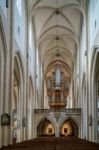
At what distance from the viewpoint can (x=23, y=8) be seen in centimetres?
2477

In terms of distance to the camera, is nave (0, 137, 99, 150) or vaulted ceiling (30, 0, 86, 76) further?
vaulted ceiling (30, 0, 86, 76)

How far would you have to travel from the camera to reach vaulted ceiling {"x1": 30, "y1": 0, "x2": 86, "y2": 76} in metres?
28.2

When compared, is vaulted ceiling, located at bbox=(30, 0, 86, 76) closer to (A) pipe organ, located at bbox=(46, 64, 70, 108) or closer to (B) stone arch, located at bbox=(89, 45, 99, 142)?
(B) stone arch, located at bbox=(89, 45, 99, 142)

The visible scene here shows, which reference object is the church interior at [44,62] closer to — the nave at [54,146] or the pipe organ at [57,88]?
the nave at [54,146]

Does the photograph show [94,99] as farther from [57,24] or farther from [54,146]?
[57,24]

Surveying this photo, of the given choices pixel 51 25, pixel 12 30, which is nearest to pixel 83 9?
pixel 51 25

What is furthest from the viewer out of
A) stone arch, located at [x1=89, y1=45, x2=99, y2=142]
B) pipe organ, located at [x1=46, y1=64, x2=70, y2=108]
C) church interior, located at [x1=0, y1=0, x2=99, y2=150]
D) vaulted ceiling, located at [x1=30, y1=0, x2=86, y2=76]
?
pipe organ, located at [x1=46, y1=64, x2=70, y2=108]

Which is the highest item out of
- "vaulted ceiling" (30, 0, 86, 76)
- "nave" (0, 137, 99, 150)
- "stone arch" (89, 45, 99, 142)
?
"vaulted ceiling" (30, 0, 86, 76)

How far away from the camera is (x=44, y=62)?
1748 inches

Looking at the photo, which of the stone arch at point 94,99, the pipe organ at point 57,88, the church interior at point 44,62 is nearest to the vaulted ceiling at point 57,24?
the church interior at point 44,62

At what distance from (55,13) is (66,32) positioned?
16.6 feet

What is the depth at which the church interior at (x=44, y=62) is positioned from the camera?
17250 mm

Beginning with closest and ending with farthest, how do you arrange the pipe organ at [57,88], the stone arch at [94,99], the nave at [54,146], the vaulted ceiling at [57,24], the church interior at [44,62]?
the nave at [54,146] → the church interior at [44,62] → the stone arch at [94,99] → the vaulted ceiling at [57,24] → the pipe organ at [57,88]

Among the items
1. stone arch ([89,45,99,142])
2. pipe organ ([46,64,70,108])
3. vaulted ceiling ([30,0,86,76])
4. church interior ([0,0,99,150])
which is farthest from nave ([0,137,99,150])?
pipe organ ([46,64,70,108])
